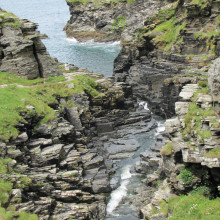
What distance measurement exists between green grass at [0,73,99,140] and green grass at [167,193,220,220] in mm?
19986

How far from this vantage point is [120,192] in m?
37.8

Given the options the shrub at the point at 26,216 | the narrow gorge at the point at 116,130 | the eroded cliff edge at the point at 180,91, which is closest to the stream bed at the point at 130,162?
A: the narrow gorge at the point at 116,130

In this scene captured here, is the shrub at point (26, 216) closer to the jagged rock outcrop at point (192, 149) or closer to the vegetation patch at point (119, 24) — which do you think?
the jagged rock outcrop at point (192, 149)

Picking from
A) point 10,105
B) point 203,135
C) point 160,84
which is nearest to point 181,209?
point 203,135

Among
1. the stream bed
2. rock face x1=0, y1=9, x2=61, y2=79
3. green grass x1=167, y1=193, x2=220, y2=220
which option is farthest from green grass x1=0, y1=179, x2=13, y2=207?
rock face x1=0, y1=9, x2=61, y2=79

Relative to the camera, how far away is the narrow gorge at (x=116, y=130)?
27.1 meters

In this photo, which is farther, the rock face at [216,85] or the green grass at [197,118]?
the rock face at [216,85]

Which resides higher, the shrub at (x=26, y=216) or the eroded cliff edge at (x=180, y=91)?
the eroded cliff edge at (x=180, y=91)

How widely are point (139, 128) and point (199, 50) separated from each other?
2736 cm

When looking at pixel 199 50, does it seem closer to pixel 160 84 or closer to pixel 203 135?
pixel 160 84

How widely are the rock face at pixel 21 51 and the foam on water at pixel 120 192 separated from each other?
2347 cm

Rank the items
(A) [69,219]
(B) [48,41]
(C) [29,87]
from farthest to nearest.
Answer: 1. (B) [48,41]
2. (C) [29,87]
3. (A) [69,219]

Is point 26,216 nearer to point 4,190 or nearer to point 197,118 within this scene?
point 4,190

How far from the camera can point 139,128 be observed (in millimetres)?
54312
